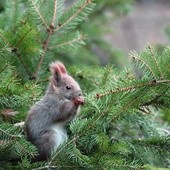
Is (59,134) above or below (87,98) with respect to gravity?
below

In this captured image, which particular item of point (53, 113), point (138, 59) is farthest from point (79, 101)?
point (138, 59)

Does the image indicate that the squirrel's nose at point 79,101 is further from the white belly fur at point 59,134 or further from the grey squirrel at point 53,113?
the white belly fur at point 59,134

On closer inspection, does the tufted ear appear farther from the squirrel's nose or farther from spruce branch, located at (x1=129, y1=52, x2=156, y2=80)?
spruce branch, located at (x1=129, y1=52, x2=156, y2=80)

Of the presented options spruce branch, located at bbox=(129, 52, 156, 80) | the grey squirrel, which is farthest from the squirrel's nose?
spruce branch, located at bbox=(129, 52, 156, 80)

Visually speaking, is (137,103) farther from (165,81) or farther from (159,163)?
(159,163)

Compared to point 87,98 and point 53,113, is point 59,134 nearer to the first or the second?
point 53,113

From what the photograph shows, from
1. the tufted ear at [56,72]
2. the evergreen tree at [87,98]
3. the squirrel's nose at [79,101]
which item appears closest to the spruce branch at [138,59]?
the evergreen tree at [87,98]
